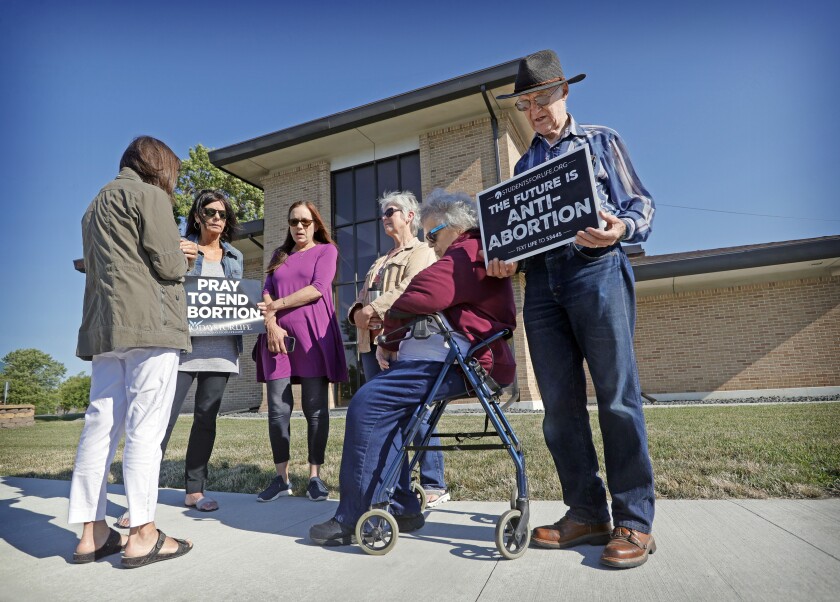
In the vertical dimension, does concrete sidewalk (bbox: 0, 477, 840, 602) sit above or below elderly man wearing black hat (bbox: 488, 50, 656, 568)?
below

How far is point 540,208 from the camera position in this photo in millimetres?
2371

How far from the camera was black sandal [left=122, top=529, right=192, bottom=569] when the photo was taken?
2186 millimetres

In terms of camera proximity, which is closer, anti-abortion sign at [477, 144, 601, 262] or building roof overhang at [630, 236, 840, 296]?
anti-abortion sign at [477, 144, 601, 262]

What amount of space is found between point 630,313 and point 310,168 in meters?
14.9

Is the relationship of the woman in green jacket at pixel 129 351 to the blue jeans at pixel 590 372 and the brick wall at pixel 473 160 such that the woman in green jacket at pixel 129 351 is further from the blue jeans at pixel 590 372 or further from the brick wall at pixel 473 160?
the brick wall at pixel 473 160

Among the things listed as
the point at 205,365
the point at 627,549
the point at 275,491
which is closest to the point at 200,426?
the point at 205,365

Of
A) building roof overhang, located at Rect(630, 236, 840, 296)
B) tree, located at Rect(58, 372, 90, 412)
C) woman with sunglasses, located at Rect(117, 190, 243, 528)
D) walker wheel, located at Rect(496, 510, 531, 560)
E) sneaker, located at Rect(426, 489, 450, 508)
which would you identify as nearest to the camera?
walker wheel, located at Rect(496, 510, 531, 560)

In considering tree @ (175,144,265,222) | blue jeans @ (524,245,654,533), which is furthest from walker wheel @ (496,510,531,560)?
tree @ (175,144,265,222)

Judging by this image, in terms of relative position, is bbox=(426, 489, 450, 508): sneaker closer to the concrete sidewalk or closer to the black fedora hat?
the concrete sidewalk

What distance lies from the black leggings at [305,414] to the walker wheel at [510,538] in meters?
1.71

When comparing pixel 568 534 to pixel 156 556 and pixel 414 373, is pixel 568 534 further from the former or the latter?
pixel 156 556

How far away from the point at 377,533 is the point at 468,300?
1.12 meters

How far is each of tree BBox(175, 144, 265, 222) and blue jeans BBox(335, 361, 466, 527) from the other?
2277cm

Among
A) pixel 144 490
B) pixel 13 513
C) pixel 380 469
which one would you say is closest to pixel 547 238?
pixel 380 469
